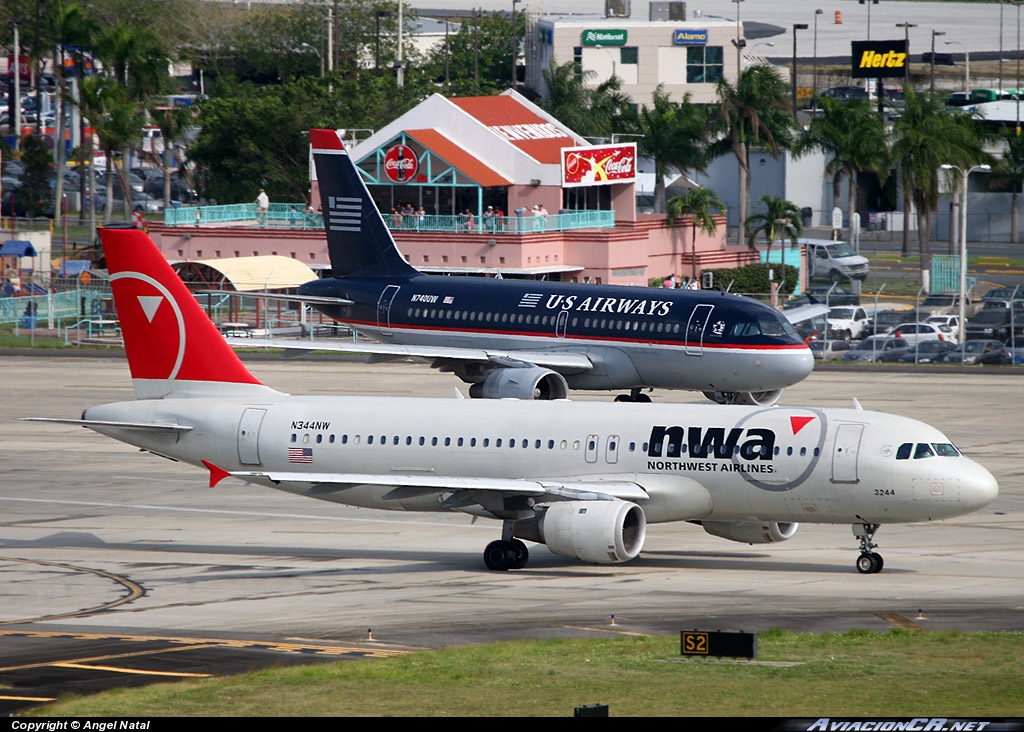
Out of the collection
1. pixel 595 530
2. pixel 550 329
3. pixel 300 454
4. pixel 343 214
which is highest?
pixel 343 214

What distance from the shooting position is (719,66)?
562 ft

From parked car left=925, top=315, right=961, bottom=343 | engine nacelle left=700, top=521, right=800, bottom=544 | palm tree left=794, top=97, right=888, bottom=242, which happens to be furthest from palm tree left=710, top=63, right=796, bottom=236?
engine nacelle left=700, top=521, right=800, bottom=544

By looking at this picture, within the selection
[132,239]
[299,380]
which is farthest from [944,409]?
[132,239]

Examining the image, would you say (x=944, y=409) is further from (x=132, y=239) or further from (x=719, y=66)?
(x=719, y=66)

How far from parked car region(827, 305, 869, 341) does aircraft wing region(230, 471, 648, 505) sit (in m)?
51.2

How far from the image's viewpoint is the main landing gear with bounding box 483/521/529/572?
1457 inches

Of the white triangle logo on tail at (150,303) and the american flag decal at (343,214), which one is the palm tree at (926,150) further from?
the white triangle logo on tail at (150,303)

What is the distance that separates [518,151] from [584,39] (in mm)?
76704

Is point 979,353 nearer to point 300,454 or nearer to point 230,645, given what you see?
point 300,454

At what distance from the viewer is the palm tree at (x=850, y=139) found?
126500 mm

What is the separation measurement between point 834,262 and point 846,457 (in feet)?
276

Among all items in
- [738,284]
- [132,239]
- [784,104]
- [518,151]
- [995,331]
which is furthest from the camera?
[784,104]

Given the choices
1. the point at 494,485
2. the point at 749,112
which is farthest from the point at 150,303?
the point at 749,112

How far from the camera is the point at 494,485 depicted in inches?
1422
